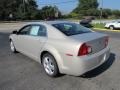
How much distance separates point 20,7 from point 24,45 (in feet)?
193

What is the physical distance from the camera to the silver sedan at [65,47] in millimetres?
4707

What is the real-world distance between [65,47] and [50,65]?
2.94ft

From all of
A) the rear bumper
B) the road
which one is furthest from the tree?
the rear bumper

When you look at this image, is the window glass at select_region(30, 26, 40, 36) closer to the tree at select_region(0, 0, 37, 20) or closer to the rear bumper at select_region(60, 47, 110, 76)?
the rear bumper at select_region(60, 47, 110, 76)

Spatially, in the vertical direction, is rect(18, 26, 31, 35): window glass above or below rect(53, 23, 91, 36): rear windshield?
below

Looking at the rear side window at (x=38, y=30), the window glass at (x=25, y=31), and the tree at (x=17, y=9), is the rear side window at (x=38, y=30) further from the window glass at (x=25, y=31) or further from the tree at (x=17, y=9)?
A: the tree at (x=17, y=9)

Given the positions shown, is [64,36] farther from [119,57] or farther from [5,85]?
[119,57]

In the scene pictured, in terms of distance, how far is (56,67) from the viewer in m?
5.21

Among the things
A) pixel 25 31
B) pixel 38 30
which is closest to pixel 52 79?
pixel 38 30

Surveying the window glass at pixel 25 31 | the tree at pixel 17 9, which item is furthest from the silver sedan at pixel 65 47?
the tree at pixel 17 9

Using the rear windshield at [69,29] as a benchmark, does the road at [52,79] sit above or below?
below

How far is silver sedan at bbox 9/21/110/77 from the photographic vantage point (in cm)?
471

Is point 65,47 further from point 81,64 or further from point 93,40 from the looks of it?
point 93,40

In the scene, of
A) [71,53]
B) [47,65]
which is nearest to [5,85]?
[47,65]
